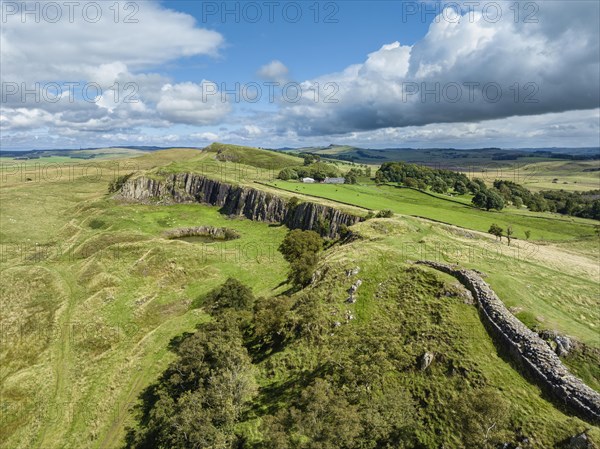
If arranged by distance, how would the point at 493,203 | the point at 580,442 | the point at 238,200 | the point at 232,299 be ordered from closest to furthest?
the point at 580,442 → the point at 232,299 → the point at 493,203 → the point at 238,200

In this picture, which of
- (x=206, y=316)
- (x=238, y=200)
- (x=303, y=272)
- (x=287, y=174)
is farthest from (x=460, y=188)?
(x=206, y=316)

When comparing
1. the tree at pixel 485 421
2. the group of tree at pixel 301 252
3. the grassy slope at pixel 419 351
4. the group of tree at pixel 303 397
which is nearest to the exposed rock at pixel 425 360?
the grassy slope at pixel 419 351

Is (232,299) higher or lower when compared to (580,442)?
lower

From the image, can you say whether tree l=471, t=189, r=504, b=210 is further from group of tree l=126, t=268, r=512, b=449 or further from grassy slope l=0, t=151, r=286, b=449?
group of tree l=126, t=268, r=512, b=449

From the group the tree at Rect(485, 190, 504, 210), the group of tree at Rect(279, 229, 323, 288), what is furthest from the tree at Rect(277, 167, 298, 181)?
the tree at Rect(485, 190, 504, 210)

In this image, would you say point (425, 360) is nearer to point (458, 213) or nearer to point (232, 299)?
point (232, 299)

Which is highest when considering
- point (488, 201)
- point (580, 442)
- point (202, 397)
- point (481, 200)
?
point (481, 200)
